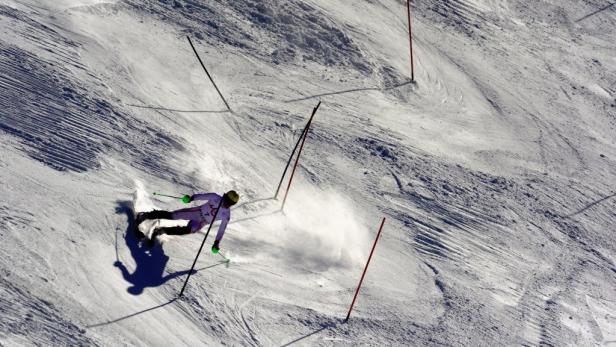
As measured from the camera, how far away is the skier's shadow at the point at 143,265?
9.72m

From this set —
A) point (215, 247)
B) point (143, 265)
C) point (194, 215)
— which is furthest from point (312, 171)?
point (143, 265)

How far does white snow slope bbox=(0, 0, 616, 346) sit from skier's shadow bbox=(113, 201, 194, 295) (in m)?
0.03

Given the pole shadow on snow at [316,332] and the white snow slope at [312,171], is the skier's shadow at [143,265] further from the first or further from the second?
the pole shadow on snow at [316,332]

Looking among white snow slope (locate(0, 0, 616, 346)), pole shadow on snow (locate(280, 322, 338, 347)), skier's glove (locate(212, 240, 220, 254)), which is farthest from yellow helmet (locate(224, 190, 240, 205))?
pole shadow on snow (locate(280, 322, 338, 347))

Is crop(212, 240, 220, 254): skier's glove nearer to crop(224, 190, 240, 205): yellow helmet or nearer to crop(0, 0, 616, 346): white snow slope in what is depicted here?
crop(224, 190, 240, 205): yellow helmet

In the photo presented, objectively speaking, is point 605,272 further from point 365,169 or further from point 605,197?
point 365,169

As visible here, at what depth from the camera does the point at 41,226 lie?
9.84m

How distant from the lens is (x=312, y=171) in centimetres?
1171

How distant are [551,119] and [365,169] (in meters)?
3.92

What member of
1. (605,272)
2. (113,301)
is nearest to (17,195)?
(113,301)

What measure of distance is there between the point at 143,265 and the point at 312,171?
323 cm

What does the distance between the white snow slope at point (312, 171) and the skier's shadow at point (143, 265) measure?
0.09ft

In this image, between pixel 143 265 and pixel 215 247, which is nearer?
pixel 215 247

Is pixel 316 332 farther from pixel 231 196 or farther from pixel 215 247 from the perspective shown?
pixel 231 196
